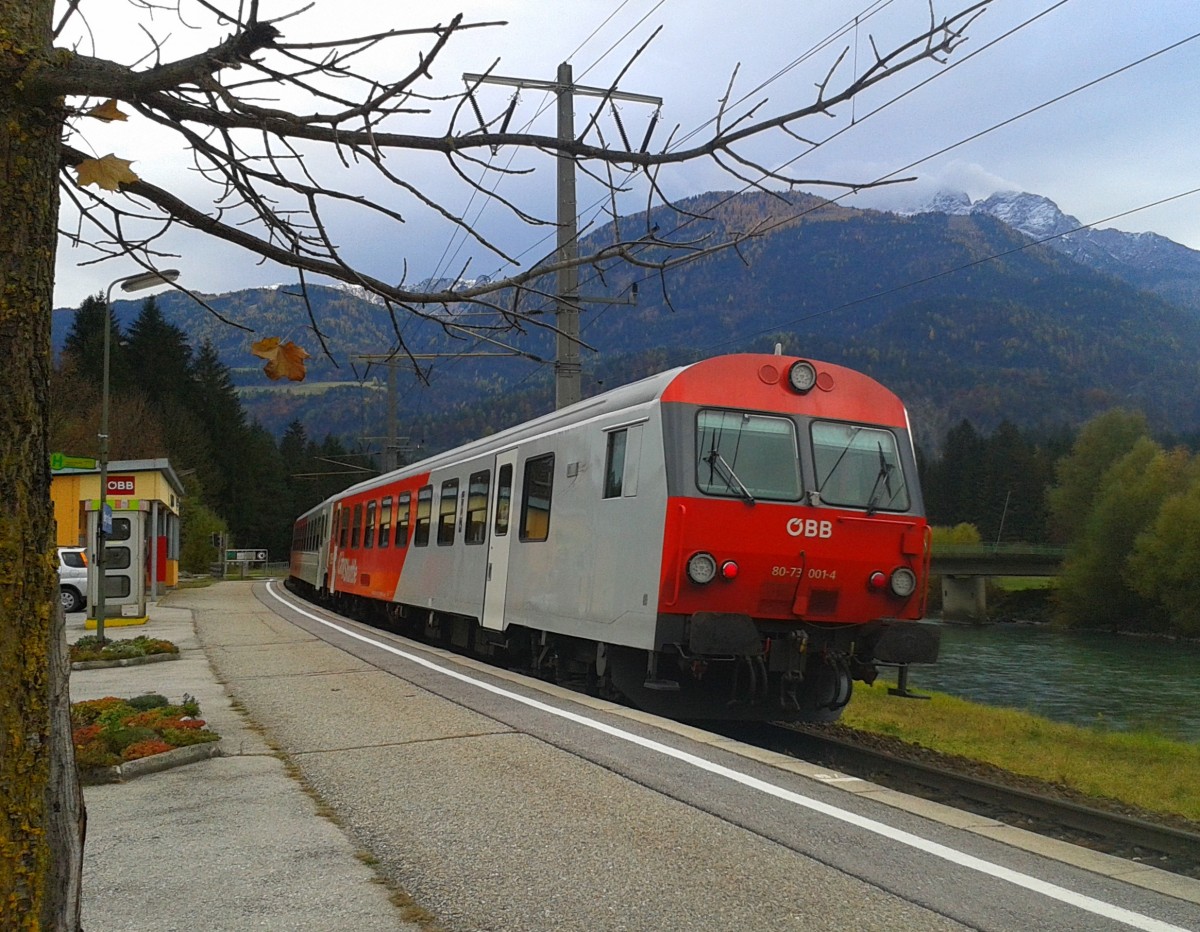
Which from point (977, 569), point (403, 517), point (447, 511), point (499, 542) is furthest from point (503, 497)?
point (977, 569)

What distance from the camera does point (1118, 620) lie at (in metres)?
59.1

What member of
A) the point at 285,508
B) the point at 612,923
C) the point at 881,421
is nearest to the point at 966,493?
the point at 285,508

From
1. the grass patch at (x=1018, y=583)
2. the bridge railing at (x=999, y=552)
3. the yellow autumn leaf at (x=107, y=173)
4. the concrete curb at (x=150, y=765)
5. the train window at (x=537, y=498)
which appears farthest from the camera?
the grass patch at (x=1018, y=583)

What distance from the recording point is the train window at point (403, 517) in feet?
64.3

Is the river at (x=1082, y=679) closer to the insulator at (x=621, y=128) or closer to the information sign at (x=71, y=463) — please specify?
the insulator at (x=621, y=128)

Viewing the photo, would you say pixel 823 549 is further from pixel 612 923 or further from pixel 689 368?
pixel 612 923

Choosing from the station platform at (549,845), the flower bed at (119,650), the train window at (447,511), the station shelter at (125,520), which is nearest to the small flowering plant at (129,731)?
the station platform at (549,845)

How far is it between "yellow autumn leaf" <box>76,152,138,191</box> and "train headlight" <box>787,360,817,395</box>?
8.34 metres

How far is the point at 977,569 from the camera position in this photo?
240 feet

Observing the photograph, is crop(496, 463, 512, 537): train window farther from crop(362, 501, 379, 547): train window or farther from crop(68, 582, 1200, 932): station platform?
crop(362, 501, 379, 547): train window

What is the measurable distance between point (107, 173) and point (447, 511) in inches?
568

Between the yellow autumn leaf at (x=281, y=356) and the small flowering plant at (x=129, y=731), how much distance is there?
464 centimetres

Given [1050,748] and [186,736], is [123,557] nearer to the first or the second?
[186,736]

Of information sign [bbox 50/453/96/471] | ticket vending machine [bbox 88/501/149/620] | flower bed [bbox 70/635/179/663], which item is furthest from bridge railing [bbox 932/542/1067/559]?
flower bed [bbox 70/635/179/663]
